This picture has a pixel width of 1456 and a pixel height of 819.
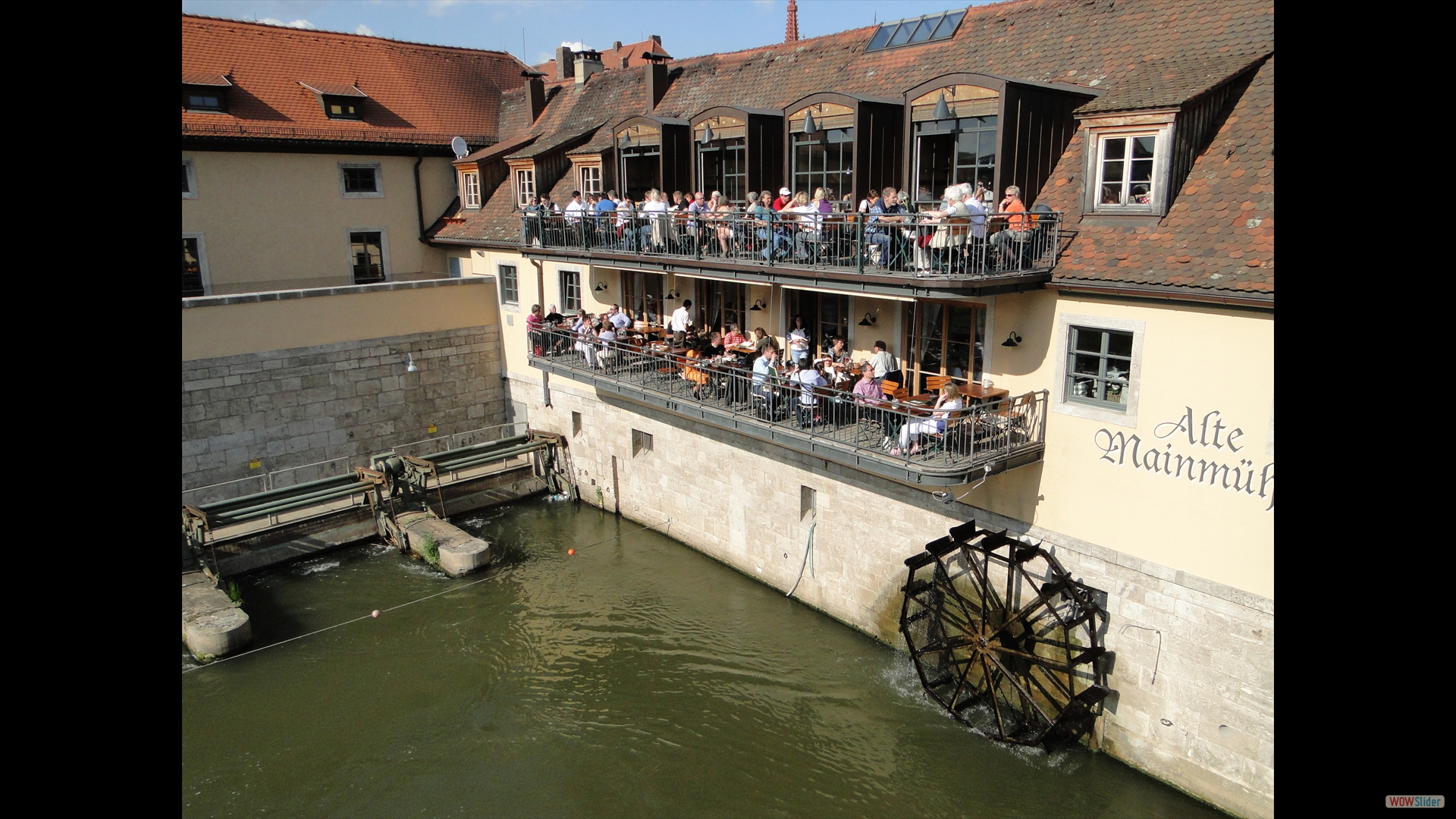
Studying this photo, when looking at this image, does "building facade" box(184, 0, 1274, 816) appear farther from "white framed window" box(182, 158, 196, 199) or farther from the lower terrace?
"white framed window" box(182, 158, 196, 199)

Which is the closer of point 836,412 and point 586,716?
point 586,716

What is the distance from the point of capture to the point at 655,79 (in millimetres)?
23219

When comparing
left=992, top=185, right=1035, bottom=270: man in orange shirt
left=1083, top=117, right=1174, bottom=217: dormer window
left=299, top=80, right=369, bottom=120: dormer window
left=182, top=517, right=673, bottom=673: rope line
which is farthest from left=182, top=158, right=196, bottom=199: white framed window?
left=1083, top=117, right=1174, bottom=217: dormer window

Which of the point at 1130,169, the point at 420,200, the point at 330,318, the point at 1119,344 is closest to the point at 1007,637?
the point at 1119,344

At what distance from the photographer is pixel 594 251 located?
1934 centimetres

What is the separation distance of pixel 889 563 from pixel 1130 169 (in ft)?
23.2

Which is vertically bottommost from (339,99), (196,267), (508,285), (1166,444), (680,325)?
(1166,444)

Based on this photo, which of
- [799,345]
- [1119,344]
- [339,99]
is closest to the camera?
[1119,344]

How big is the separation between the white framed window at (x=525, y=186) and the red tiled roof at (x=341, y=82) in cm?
420

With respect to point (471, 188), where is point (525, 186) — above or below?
below

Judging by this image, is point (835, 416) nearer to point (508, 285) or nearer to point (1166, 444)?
point (1166, 444)

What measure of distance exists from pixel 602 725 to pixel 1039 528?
708 centimetres

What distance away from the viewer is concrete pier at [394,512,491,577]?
18.4 m

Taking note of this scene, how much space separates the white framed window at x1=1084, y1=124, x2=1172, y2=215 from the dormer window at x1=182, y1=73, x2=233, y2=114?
21.7 metres
